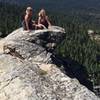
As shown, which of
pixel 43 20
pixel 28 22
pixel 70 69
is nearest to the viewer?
pixel 28 22

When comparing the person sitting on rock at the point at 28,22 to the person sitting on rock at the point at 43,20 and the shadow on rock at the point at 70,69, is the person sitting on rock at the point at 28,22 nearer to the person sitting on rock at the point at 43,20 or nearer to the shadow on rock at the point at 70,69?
→ the person sitting on rock at the point at 43,20

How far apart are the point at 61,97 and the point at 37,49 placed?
9511 millimetres

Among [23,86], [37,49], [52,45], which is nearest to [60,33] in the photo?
[52,45]

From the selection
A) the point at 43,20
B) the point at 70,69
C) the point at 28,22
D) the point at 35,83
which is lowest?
the point at 70,69

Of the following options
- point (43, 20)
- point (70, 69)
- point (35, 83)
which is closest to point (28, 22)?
point (43, 20)

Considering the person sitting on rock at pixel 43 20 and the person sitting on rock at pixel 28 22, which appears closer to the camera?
the person sitting on rock at pixel 28 22

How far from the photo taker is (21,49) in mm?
29359

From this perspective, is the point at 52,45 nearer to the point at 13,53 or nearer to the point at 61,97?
the point at 13,53

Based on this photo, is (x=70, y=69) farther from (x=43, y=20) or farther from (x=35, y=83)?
(x=35, y=83)

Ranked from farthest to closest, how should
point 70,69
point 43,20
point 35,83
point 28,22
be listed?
point 70,69 → point 43,20 → point 28,22 → point 35,83

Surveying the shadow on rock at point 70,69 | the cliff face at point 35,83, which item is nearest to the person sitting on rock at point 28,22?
the shadow on rock at point 70,69

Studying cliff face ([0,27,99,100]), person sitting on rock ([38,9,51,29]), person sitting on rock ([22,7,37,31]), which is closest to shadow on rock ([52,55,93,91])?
person sitting on rock ([38,9,51,29])

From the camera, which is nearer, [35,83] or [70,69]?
[35,83]

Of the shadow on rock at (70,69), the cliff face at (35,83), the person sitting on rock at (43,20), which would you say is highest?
the person sitting on rock at (43,20)
